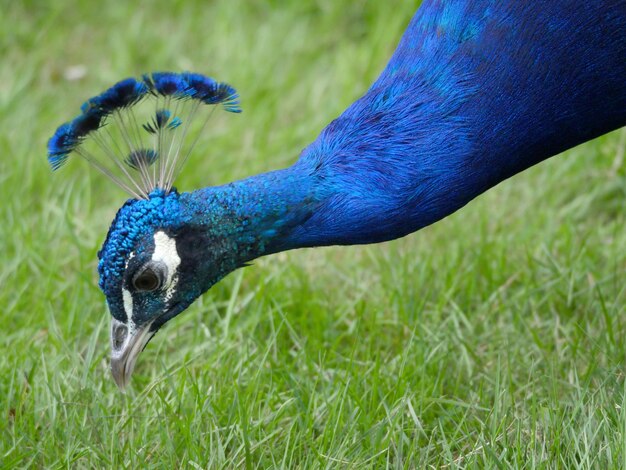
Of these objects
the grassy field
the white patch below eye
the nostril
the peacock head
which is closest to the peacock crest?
the peacock head

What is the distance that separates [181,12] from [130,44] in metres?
0.41

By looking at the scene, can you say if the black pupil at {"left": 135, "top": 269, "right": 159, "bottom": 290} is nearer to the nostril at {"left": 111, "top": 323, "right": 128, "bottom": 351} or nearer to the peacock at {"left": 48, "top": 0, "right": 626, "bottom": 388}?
the peacock at {"left": 48, "top": 0, "right": 626, "bottom": 388}

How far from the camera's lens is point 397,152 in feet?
8.13

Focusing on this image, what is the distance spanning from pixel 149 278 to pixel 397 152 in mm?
650

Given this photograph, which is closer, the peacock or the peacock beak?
the peacock

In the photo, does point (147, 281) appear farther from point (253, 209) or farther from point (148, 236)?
point (253, 209)

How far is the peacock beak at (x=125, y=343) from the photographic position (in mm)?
2566

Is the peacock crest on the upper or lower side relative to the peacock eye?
upper

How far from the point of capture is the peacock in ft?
8.04

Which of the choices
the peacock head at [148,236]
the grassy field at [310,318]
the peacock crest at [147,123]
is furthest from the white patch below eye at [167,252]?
the grassy field at [310,318]

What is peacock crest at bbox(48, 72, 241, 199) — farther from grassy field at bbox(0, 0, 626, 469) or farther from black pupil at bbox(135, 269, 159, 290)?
grassy field at bbox(0, 0, 626, 469)

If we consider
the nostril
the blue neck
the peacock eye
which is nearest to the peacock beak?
the nostril

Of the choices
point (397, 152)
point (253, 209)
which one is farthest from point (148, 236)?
point (397, 152)

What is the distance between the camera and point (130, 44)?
15.8 ft
